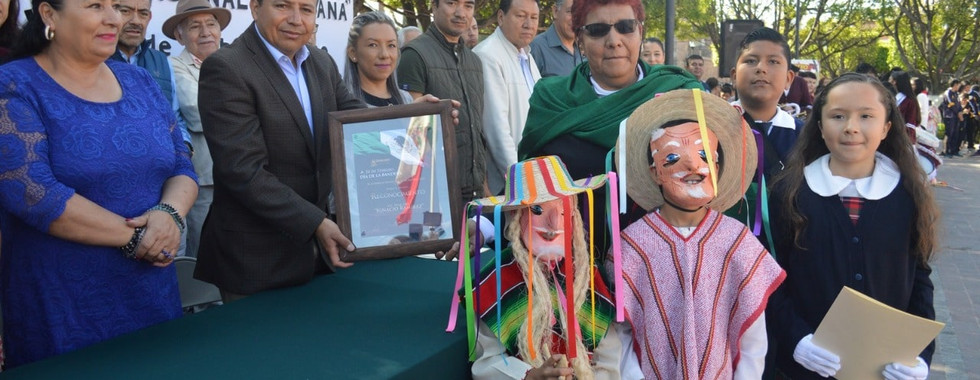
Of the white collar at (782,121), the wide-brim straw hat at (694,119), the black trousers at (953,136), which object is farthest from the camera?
the black trousers at (953,136)

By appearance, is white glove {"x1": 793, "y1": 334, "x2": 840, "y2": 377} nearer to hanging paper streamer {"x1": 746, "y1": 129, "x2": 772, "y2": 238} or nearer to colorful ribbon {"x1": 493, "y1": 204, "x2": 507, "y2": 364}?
hanging paper streamer {"x1": 746, "y1": 129, "x2": 772, "y2": 238}

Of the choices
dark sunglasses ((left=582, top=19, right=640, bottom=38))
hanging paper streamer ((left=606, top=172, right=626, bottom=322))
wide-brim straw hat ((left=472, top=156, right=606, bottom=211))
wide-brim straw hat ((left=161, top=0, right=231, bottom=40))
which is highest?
wide-brim straw hat ((left=161, top=0, right=231, bottom=40))

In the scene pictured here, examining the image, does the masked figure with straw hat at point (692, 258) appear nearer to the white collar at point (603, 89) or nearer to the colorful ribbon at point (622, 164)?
the colorful ribbon at point (622, 164)

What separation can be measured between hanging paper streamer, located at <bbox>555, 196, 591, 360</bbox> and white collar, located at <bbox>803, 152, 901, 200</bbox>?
1138mm

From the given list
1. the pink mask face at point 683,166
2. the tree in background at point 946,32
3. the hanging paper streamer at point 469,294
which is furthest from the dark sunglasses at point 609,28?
the tree in background at point 946,32

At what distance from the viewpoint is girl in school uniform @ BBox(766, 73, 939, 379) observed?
277cm

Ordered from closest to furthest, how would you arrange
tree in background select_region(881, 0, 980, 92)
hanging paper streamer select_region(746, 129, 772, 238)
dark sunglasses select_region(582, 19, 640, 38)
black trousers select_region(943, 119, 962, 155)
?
hanging paper streamer select_region(746, 129, 772, 238), dark sunglasses select_region(582, 19, 640, 38), black trousers select_region(943, 119, 962, 155), tree in background select_region(881, 0, 980, 92)

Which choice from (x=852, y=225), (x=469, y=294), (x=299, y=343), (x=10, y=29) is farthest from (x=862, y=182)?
(x=10, y=29)

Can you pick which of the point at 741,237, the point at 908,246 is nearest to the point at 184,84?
the point at 741,237

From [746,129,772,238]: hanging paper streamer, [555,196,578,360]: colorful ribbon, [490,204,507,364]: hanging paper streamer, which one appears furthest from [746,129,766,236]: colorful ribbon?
[490,204,507,364]: hanging paper streamer

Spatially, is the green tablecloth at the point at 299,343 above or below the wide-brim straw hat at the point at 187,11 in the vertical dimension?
below

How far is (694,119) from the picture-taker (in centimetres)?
251

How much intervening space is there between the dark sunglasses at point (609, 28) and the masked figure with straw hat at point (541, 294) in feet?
2.46

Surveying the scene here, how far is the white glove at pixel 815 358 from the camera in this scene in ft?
8.62
